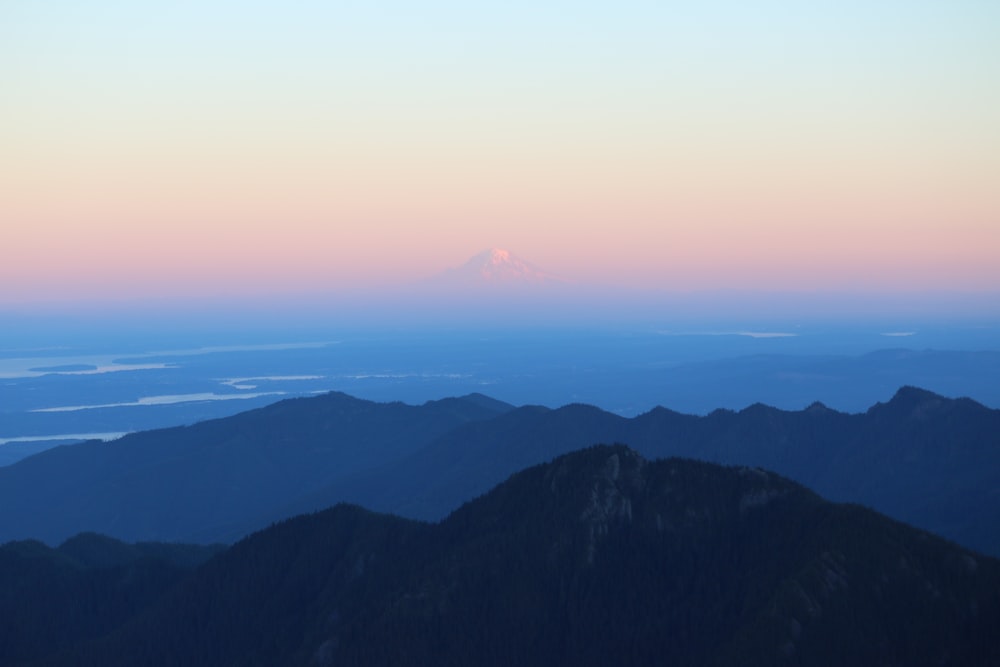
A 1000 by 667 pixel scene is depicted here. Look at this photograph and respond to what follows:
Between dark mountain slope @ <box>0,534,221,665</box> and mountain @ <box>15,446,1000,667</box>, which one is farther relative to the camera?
dark mountain slope @ <box>0,534,221,665</box>

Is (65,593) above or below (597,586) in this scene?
below

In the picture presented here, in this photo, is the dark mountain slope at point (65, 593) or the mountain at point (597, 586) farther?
the dark mountain slope at point (65, 593)

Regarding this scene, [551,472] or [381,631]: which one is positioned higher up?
[551,472]

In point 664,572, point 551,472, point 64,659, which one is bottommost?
point 64,659

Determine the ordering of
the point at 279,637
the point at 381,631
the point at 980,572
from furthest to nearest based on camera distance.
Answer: the point at 279,637
the point at 381,631
the point at 980,572

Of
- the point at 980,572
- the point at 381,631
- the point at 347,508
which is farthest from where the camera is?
the point at 347,508

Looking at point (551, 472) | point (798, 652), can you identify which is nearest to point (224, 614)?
point (551, 472)

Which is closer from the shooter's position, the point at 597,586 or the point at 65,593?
the point at 597,586

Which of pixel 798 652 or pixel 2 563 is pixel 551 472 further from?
pixel 2 563
